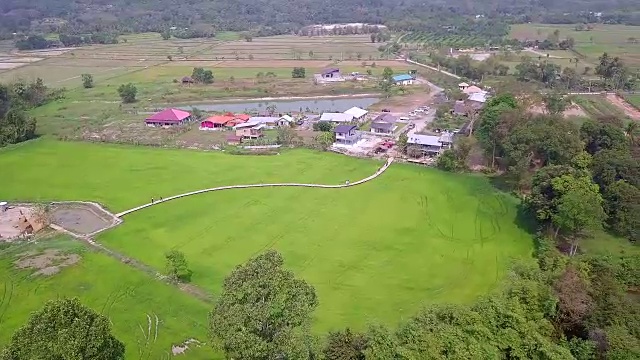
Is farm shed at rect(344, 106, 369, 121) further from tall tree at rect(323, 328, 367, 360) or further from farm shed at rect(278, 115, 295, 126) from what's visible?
tall tree at rect(323, 328, 367, 360)

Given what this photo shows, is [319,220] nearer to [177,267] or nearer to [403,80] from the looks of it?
[177,267]

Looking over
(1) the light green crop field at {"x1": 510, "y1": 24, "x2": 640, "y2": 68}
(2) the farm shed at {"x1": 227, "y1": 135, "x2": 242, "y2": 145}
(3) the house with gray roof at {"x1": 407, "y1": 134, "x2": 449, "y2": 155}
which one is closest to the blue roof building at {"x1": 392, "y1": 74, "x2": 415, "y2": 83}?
(3) the house with gray roof at {"x1": 407, "y1": 134, "x2": 449, "y2": 155}

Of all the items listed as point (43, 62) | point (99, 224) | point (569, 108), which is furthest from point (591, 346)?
point (43, 62)

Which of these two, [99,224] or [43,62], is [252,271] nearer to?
[99,224]

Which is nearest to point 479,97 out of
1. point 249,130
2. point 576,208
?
point 249,130

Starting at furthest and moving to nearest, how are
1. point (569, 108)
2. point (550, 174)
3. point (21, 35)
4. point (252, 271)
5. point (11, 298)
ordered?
point (21, 35), point (569, 108), point (550, 174), point (11, 298), point (252, 271)

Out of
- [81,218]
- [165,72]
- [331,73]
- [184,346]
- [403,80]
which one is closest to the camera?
[184,346]
